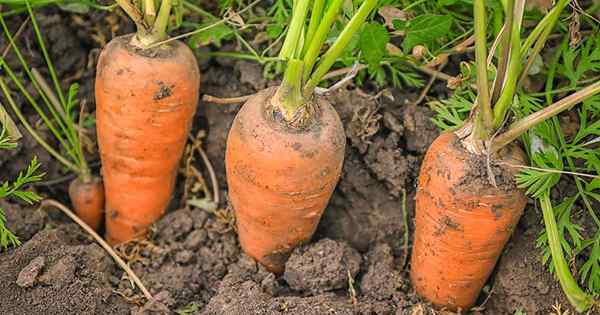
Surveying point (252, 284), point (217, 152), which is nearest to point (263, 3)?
point (217, 152)

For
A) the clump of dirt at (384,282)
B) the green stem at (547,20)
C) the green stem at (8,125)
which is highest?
the green stem at (547,20)

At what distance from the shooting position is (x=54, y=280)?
63.7 inches

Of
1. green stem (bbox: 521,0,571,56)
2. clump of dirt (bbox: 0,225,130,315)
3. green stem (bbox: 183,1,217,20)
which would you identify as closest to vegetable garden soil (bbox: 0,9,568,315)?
clump of dirt (bbox: 0,225,130,315)

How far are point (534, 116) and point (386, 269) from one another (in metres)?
0.52

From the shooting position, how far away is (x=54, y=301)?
1.59 metres

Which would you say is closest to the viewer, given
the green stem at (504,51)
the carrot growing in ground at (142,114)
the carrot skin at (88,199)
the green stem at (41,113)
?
the green stem at (504,51)

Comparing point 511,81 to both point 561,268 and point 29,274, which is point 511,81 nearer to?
point 561,268

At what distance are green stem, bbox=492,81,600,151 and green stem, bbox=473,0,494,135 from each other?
0.11 feet

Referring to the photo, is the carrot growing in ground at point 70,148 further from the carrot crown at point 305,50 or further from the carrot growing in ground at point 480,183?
the carrot growing in ground at point 480,183

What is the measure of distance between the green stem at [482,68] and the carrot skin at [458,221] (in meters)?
0.08

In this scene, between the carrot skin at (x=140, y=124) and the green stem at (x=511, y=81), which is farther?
the carrot skin at (x=140, y=124)

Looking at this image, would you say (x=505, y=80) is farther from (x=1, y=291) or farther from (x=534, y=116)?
(x=1, y=291)

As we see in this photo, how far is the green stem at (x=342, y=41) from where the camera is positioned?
1.38m

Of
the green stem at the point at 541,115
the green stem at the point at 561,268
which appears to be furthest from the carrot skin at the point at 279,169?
the green stem at the point at 561,268
